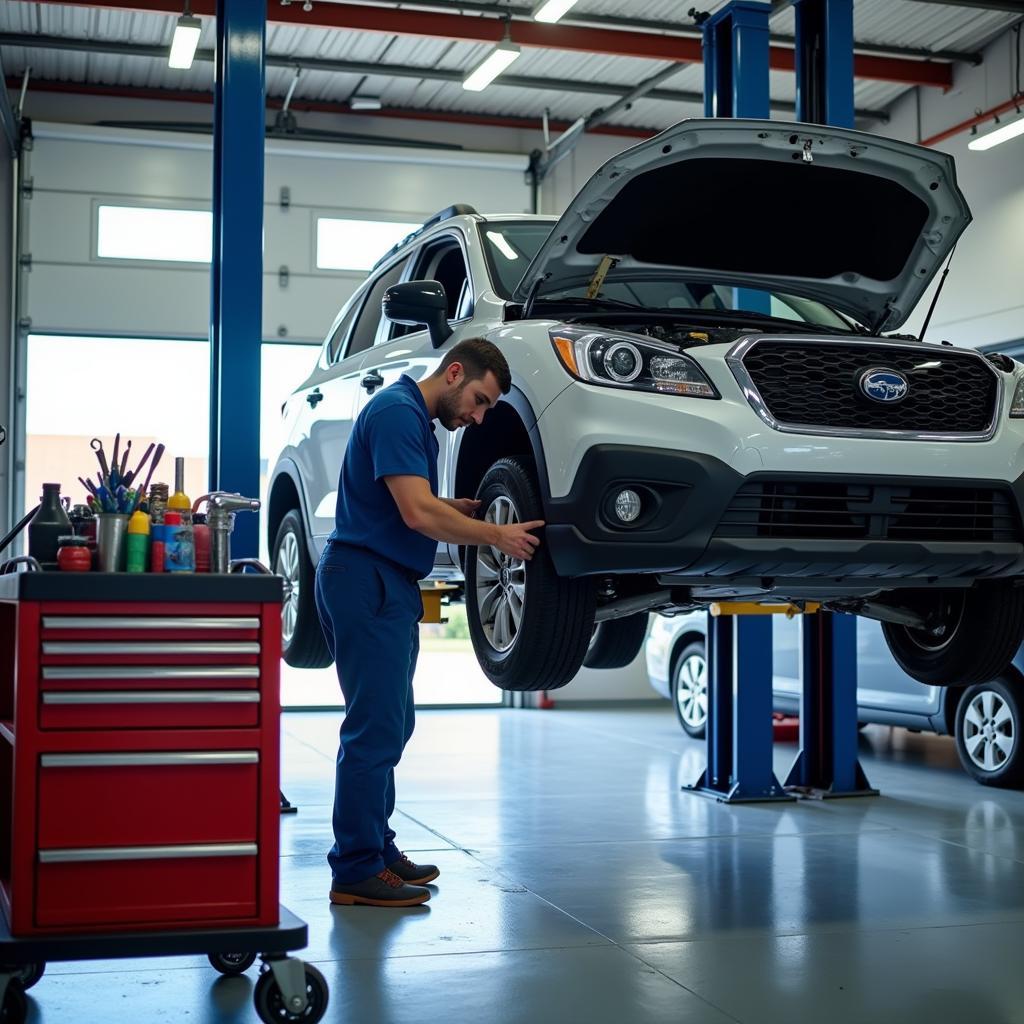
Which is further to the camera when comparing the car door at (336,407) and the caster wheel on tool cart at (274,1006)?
the car door at (336,407)

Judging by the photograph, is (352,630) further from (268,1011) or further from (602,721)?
(602,721)

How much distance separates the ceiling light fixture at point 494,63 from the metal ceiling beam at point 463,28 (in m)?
0.32

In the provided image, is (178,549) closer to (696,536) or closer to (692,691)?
(696,536)

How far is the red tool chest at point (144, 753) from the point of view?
2.67 meters

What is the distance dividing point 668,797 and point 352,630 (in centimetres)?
313

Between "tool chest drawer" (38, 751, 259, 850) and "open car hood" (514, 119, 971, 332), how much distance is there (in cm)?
185

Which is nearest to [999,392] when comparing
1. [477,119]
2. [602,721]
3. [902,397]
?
[902,397]

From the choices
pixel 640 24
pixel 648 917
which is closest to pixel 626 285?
pixel 648 917

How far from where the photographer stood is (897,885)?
4484 mm

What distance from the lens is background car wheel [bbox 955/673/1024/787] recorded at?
252 inches

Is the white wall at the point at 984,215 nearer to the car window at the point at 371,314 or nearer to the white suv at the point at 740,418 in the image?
the car window at the point at 371,314

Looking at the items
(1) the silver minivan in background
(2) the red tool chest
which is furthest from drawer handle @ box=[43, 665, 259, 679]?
(1) the silver minivan in background

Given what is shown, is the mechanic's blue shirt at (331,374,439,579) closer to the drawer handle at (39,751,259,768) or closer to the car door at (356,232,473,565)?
the car door at (356,232,473,565)

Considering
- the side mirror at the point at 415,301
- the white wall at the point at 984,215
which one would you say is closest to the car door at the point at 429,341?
the side mirror at the point at 415,301
